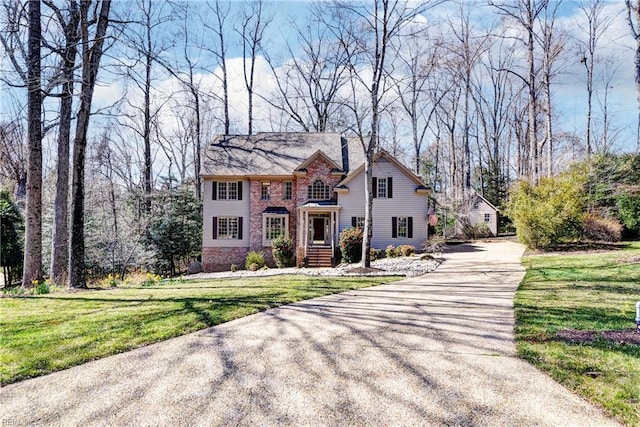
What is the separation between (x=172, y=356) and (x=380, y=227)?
1697 centimetres

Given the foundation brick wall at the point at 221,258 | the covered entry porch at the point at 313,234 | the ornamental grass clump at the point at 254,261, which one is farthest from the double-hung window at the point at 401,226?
the foundation brick wall at the point at 221,258

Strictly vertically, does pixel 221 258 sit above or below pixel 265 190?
below

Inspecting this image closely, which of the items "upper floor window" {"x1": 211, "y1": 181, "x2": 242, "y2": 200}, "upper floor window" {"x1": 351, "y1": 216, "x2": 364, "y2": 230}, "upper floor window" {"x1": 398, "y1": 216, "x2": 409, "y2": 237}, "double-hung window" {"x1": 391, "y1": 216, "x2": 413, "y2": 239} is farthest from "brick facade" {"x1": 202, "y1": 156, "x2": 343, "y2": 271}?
"upper floor window" {"x1": 398, "y1": 216, "x2": 409, "y2": 237}

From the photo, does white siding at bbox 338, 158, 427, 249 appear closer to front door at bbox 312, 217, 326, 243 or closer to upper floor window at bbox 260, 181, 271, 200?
front door at bbox 312, 217, 326, 243

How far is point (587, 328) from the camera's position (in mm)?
4750

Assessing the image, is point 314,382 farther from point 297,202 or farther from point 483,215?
point 483,215

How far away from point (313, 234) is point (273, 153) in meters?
5.60

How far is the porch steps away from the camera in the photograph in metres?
18.5

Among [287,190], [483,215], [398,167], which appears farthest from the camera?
[483,215]

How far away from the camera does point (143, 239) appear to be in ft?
64.7

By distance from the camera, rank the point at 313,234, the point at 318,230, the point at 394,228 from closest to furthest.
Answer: the point at 394,228, the point at 313,234, the point at 318,230

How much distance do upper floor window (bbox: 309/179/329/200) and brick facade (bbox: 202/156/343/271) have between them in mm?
204

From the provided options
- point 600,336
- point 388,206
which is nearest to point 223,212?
point 388,206

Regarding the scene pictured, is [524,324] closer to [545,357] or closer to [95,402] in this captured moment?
[545,357]
